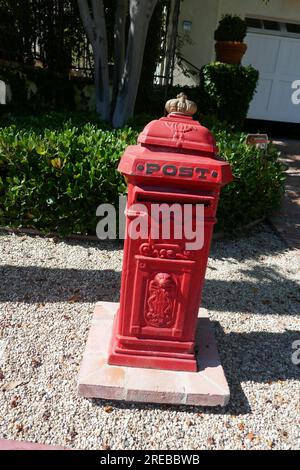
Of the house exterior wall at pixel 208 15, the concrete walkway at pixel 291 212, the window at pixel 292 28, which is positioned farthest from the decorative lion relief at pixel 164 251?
the window at pixel 292 28

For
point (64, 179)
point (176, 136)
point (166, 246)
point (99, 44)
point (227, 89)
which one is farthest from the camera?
point (227, 89)

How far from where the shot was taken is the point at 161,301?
2.47 meters

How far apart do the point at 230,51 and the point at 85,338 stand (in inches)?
271

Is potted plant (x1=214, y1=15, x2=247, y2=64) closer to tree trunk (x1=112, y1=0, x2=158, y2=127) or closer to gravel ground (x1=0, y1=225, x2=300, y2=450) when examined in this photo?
tree trunk (x1=112, y1=0, x2=158, y2=127)

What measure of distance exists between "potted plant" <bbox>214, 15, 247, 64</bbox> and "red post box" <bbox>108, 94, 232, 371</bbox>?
641 centimetres

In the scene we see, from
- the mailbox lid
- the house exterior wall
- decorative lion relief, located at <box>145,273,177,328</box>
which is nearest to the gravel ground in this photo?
decorative lion relief, located at <box>145,273,177,328</box>

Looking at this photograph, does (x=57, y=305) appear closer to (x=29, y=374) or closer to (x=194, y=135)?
(x=29, y=374)

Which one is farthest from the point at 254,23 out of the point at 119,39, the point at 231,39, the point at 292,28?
the point at 119,39

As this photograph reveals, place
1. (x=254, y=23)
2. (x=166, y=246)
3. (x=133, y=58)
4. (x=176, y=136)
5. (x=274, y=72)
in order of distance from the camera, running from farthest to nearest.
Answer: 1. (x=274, y=72)
2. (x=254, y=23)
3. (x=133, y=58)
4. (x=166, y=246)
5. (x=176, y=136)

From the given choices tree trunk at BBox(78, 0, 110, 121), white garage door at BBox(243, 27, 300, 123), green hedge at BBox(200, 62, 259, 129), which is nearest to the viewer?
tree trunk at BBox(78, 0, 110, 121)

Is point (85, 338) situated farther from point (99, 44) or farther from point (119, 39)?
point (119, 39)

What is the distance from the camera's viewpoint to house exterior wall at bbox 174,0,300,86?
9148mm

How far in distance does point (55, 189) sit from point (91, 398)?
2363mm
